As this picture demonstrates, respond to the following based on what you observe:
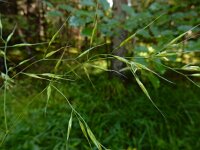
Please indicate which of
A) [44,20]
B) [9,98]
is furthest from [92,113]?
[44,20]

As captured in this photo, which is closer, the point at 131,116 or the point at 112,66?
the point at 131,116

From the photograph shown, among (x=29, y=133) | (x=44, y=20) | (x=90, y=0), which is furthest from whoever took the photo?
(x=44, y=20)

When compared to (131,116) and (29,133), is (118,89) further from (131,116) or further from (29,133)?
(29,133)

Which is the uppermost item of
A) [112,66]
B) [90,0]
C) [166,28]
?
[90,0]

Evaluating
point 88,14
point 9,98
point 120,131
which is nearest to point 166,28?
point 88,14

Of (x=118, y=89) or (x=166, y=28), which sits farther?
(x=118, y=89)

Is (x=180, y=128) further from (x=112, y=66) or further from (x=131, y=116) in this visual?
(x=112, y=66)

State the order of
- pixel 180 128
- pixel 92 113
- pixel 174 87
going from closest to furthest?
pixel 180 128 < pixel 92 113 < pixel 174 87

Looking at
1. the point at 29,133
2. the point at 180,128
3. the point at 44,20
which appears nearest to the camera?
the point at 29,133

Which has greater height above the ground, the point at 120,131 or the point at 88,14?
the point at 88,14
